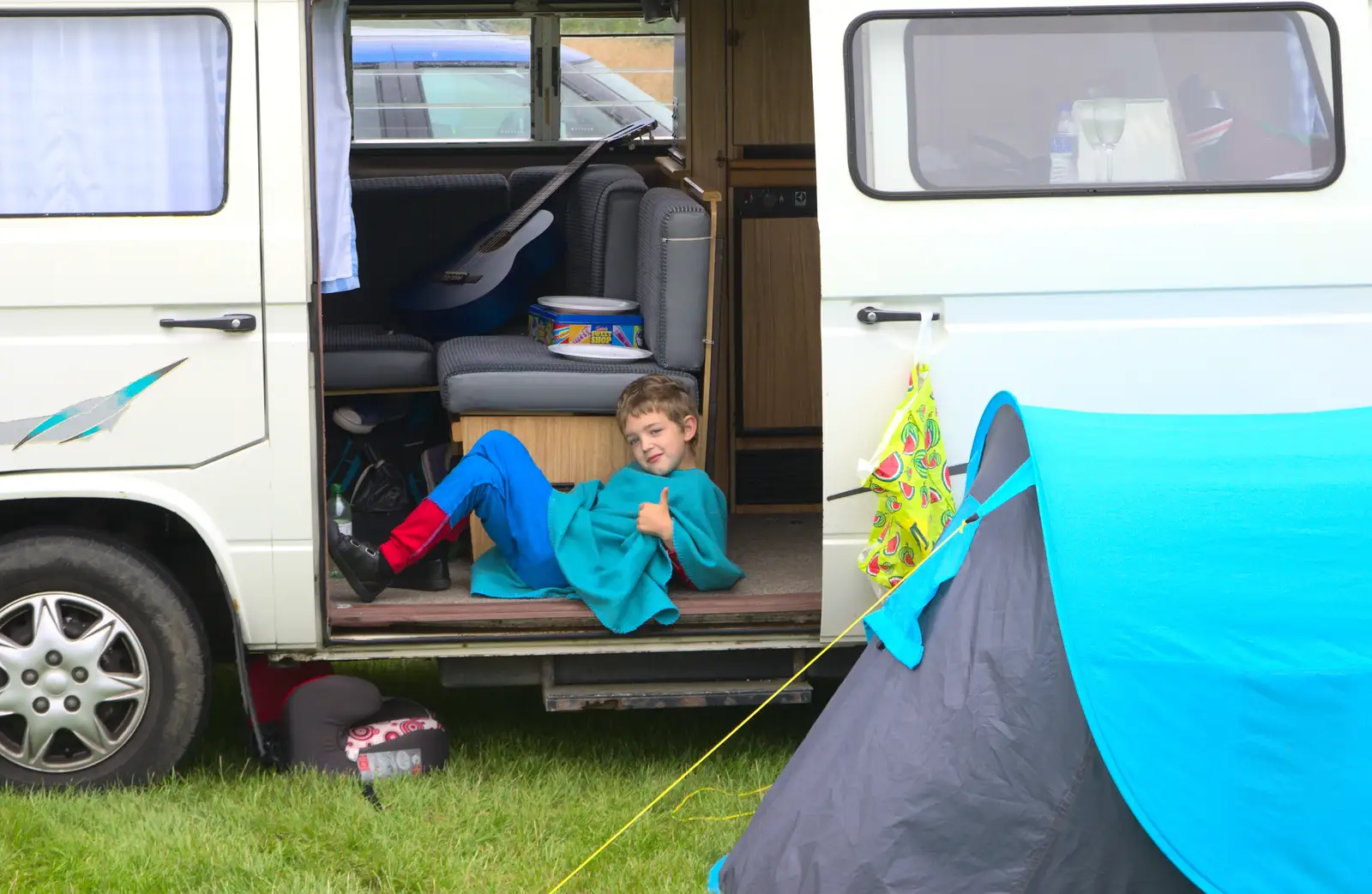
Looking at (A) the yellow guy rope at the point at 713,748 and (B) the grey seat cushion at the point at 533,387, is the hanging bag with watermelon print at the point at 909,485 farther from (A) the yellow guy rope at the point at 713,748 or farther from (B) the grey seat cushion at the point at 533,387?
(B) the grey seat cushion at the point at 533,387

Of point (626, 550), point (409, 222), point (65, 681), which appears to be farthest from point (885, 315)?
point (409, 222)

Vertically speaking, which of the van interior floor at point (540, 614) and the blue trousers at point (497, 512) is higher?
the blue trousers at point (497, 512)

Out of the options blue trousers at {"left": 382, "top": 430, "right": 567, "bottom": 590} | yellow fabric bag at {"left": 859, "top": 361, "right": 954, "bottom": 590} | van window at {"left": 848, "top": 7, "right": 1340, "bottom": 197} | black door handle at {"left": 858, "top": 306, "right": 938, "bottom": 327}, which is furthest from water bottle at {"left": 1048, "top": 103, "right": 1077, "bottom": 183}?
blue trousers at {"left": 382, "top": 430, "right": 567, "bottom": 590}

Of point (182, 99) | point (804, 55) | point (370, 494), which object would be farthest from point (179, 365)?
point (804, 55)

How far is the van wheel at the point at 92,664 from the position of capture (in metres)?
3.94

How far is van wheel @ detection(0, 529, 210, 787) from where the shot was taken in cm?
394

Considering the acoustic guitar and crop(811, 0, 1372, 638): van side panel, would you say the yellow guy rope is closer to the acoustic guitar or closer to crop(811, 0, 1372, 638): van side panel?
crop(811, 0, 1372, 638): van side panel

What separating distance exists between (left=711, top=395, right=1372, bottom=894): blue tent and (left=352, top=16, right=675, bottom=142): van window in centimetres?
374

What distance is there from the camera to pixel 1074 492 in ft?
10.2

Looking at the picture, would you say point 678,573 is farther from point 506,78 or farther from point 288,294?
point 506,78

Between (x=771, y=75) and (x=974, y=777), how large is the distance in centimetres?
349

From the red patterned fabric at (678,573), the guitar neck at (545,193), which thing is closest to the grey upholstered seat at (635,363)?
the red patterned fabric at (678,573)

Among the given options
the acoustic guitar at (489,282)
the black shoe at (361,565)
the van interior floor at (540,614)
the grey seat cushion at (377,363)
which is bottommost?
the van interior floor at (540,614)

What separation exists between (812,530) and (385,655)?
1790 mm
